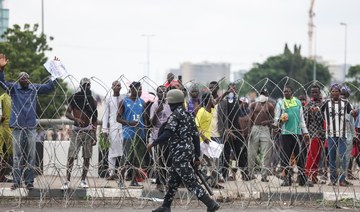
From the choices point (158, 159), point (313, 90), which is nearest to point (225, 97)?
point (313, 90)

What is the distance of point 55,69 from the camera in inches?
553

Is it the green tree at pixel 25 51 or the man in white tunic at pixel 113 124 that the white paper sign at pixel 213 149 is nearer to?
the man in white tunic at pixel 113 124

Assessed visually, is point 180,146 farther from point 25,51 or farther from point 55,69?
point 25,51

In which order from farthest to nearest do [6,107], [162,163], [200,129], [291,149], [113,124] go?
[291,149] → [113,124] → [6,107] → [200,129] → [162,163]

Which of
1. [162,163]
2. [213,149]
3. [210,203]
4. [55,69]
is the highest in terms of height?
[55,69]

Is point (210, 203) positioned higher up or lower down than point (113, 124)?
lower down

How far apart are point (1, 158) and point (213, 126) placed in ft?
→ 12.9

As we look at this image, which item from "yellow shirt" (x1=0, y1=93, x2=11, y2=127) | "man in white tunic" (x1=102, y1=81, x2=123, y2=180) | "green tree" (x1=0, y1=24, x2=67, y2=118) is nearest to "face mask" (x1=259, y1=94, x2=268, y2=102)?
"man in white tunic" (x1=102, y1=81, x2=123, y2=180)

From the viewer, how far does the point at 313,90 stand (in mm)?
15977

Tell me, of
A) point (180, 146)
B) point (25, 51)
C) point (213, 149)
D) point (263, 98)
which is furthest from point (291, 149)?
point (25, 51)

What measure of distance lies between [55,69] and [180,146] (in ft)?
9.82

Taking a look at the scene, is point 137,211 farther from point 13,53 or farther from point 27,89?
point 13,53

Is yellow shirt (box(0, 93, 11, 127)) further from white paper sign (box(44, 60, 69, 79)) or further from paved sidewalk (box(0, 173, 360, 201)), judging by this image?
white paper sign (box(44, 60, 69, 79))

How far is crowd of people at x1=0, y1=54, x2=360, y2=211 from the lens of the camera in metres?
14.1
